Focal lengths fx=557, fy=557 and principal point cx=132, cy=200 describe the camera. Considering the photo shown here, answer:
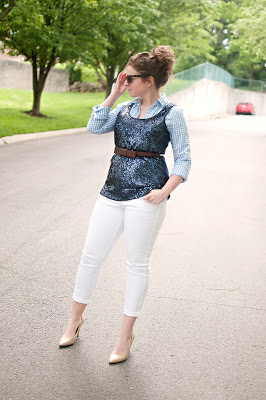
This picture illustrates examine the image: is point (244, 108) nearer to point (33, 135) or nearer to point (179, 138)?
point (33, 135)

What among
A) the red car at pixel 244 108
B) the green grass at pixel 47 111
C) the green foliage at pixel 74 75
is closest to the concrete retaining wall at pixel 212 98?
the red car at pixel 244 108

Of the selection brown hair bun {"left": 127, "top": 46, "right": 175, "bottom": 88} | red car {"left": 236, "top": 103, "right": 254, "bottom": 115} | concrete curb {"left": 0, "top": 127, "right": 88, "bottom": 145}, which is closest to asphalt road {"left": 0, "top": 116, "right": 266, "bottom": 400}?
brown hair bun {"left": 127, "top": 46, "right": 175, "bottom": 88}

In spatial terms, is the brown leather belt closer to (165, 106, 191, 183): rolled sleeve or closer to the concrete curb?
(165, 106, 191, 183): rolled sleeve

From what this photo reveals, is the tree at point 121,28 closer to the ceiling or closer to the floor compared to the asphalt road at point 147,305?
closer to the ceiling

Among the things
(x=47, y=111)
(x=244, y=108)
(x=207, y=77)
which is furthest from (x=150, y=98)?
(x=244, y=108)

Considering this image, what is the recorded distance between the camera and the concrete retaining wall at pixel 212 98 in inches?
1492

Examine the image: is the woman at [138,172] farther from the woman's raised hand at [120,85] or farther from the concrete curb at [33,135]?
the concrete curb at [33,135]

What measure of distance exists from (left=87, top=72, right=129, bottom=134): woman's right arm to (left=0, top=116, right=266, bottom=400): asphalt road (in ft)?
4.66

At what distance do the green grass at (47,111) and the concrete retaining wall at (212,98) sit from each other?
16.2 feet

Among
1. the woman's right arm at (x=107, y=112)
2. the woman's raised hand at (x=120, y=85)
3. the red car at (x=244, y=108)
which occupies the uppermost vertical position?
the woman's raised hand at (x=120, y=85)

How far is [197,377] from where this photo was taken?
333 cm

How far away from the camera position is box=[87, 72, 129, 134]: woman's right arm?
11.5 ft

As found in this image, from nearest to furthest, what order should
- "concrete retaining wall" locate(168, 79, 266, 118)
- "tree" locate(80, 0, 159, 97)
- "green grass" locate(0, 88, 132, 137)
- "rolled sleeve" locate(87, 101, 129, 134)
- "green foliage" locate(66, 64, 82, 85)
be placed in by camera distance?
"rolled sleeve" locate(87, 101, 129, 134) < "green grass" locate(0, 88, 132, 137) < "tree" locate(80, 0, 159, 97) < "concrete retaining wall" locate(168, 79, 266, 118) < "green foliage" locate(66, 64, 82, 85)

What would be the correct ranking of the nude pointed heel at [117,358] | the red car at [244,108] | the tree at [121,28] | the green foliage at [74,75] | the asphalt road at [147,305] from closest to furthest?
the asphalt road at [147,305]
the nude pointed heel at [117,358]
the tree at [121,28]
the green foliage at [74,75]
the red car at [244,108]
